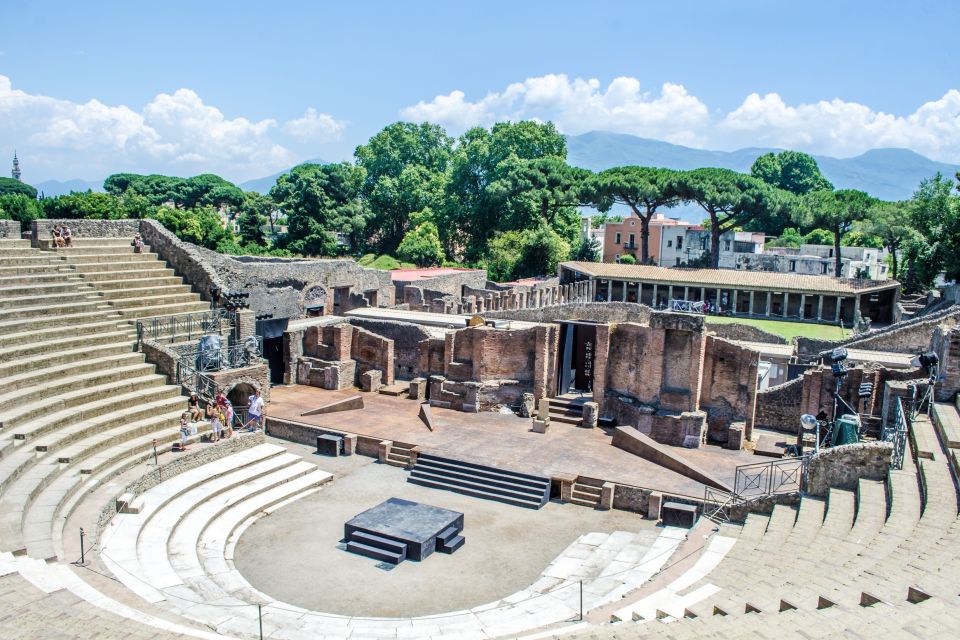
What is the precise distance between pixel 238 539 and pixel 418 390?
12.3 m

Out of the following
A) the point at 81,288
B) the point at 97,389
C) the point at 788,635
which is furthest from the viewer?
the point at 81,288

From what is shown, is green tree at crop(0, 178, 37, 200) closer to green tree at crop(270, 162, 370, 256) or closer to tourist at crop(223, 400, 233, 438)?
green tree at crop(270, 162, 370, 256)

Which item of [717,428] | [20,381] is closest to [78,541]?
[20,381]

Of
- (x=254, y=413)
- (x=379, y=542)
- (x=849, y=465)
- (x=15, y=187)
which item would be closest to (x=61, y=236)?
(x=254, y=413)

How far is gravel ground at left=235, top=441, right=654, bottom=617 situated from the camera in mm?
15031

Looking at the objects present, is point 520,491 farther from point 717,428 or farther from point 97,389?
point 97,389

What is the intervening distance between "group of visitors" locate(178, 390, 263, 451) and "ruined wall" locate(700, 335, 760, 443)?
14.6 meters

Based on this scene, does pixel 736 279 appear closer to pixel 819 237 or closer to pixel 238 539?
pixel 819 237

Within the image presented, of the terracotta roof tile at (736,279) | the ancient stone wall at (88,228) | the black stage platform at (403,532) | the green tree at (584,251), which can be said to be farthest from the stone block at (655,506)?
the green tree at (584,251)

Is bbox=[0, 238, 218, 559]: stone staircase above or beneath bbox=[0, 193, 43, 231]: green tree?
beneath

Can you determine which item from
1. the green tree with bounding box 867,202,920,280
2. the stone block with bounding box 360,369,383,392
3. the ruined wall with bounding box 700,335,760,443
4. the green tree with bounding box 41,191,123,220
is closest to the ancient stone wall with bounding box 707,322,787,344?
the ruined wall with bounding box 700,335,760,443

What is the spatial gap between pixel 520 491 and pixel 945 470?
32.9ft

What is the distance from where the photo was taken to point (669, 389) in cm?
2516

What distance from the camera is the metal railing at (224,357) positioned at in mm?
23609
